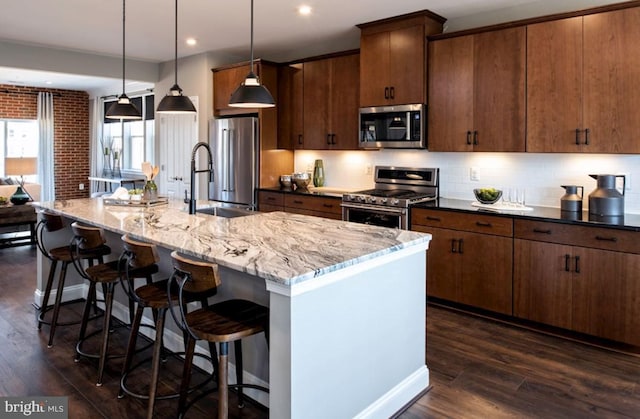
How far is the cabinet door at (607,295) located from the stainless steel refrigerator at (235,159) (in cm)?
353

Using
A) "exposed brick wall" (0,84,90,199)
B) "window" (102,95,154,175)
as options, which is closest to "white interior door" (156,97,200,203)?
"window" (102,95,154,175)

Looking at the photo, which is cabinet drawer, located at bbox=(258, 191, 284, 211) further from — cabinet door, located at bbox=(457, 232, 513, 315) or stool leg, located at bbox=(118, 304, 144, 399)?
stool leg, located at bbox=(118, 304, 144, 399)

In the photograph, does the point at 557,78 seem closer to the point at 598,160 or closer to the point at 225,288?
the point at 598,160

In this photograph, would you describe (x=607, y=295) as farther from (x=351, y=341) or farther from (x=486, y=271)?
(x=351, y=341)

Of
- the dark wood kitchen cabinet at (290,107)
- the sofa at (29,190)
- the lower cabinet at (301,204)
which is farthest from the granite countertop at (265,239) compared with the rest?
the sofa at (29,190)

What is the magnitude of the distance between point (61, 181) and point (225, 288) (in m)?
8.63

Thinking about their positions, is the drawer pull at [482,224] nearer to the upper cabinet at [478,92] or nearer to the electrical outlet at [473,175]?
the upper cabinet at [478,92]

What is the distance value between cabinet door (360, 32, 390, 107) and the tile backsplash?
65 centimetres

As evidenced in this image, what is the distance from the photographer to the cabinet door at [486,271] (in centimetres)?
368

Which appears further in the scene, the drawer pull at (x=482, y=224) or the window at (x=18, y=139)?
the window at (x=18, y=139)

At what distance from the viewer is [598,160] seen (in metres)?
3.76

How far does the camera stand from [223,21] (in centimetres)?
465

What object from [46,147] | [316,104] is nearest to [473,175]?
[316,104]

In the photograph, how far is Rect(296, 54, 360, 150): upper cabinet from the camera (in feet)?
16.5
